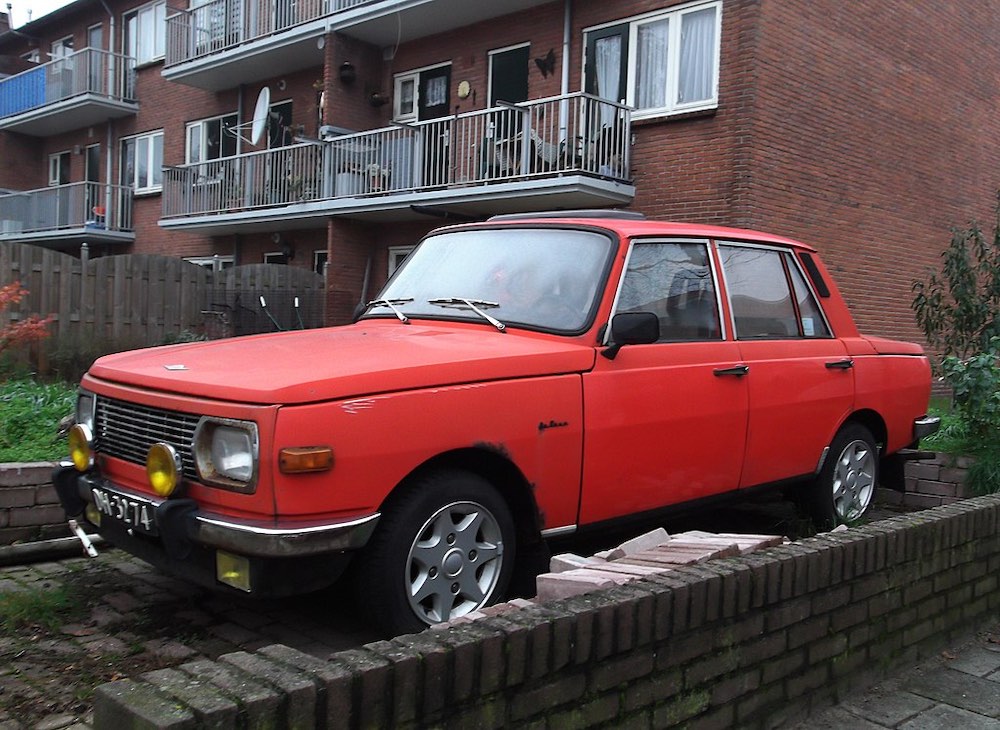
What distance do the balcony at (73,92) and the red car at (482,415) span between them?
21.6 metres

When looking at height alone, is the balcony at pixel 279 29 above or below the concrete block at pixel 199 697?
above

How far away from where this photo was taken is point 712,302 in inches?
191

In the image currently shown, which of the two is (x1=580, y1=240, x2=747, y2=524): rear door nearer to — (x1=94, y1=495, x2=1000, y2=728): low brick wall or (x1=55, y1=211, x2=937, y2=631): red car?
(x1=55, y1=211, x2=937, y2=631): red car

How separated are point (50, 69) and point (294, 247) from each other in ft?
37.8

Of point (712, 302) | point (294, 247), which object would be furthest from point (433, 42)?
point (712, 302)

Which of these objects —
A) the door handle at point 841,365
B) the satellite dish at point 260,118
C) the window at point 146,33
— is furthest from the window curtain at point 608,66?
the window at point 146,33

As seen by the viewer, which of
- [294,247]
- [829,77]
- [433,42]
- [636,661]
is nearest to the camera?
[636,661]

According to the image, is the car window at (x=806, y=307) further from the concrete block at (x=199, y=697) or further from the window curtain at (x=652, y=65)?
the window curtain at (x=652, y=65)

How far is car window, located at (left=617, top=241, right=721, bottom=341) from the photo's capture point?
4.45 m

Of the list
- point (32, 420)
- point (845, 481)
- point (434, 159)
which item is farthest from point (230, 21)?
point (845, 481)

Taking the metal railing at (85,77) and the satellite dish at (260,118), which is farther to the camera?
the metal railing at (85,77)

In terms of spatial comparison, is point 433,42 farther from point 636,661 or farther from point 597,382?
point 636,661

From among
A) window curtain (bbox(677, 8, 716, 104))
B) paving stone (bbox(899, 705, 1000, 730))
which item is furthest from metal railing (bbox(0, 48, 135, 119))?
paving stone (bbox(899, 705, 1000, 730))

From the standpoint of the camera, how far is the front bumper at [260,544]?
9.96 feet
